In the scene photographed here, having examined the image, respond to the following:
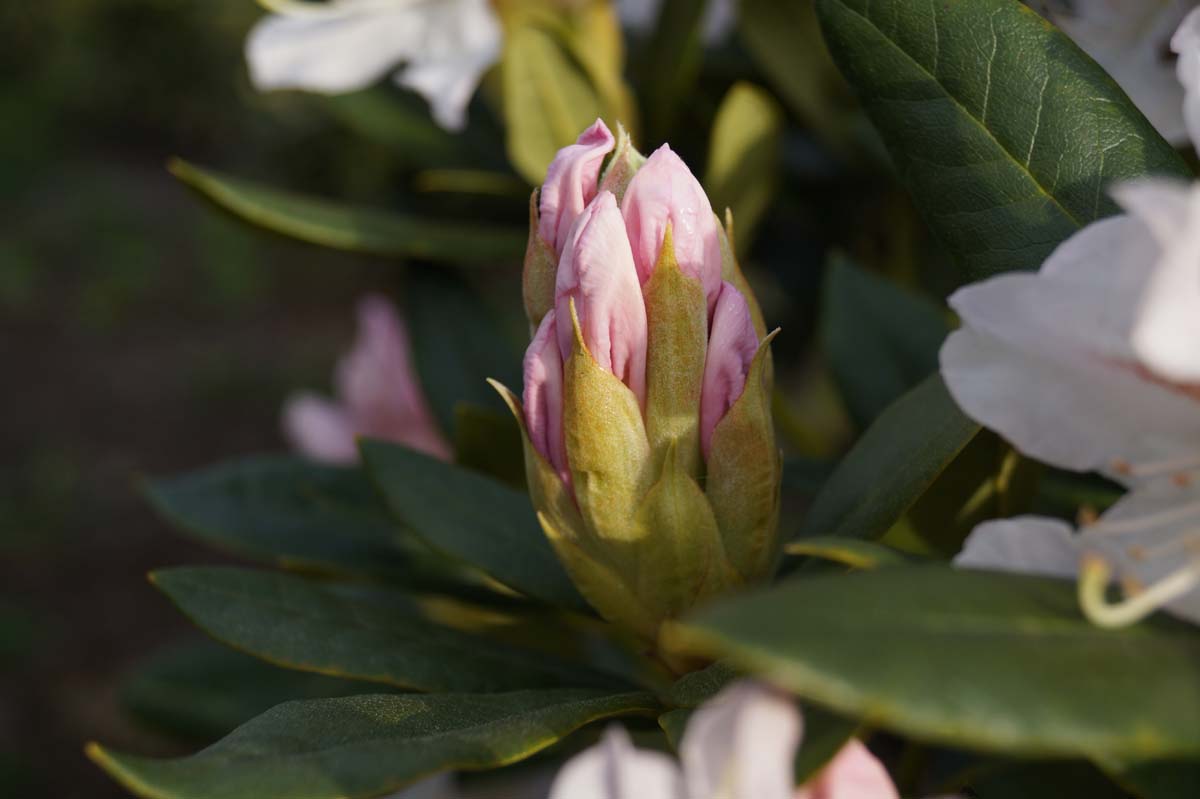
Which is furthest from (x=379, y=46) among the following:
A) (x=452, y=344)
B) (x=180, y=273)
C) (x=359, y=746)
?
(x=180, y=273)

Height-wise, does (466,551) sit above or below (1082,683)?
below

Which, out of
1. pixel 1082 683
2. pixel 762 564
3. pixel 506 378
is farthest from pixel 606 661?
pixel 1082 683

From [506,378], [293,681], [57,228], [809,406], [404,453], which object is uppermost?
[404,453]

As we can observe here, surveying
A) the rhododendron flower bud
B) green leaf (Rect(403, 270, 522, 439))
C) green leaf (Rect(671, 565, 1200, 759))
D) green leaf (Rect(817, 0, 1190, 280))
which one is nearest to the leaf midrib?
green leaf (Rect(817, 0, 1190, 280))

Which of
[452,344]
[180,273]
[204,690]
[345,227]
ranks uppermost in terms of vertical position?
[345,227]

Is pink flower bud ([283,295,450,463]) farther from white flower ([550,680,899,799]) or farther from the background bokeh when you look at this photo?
the background bokeh

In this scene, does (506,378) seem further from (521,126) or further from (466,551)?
(466,551)

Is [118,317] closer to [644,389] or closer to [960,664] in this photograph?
[644,389]

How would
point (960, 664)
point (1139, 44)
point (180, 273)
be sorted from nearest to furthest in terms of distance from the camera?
point (960, 664), point (1139, 44), point (180, 273)
